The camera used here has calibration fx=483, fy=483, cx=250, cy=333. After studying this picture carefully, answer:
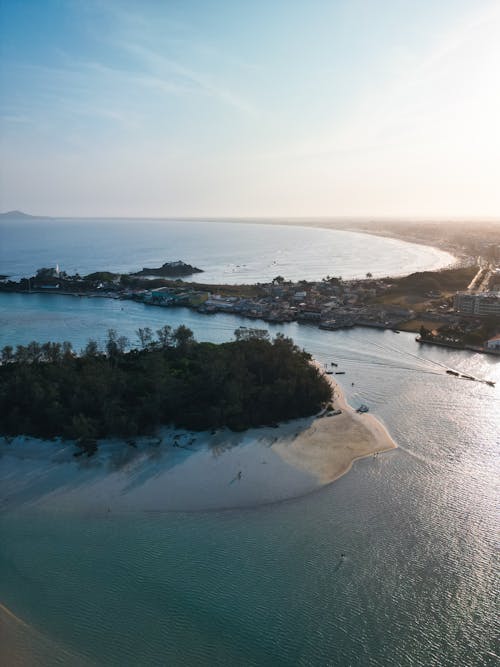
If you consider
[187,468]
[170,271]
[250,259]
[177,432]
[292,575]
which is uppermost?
[250,259]

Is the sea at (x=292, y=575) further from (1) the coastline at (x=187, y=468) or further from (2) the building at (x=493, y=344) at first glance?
(2) the building at (x=493, y=344)

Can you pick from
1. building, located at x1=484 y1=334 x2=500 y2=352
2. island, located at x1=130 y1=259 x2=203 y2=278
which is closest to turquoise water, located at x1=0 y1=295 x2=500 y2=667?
building, located at x1=484 y1=334 x2=500 y2=352

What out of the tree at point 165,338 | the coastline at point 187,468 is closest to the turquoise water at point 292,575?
the coastline at point 187,468

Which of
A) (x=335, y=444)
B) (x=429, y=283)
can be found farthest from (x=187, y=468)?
(x=429, y=283)

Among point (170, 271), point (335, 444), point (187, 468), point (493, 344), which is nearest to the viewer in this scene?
point (187, 468)

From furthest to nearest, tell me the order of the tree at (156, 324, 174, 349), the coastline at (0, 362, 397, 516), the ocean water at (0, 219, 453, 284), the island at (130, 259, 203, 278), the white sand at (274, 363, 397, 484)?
1. the ocean water at (0, 219, 453, 284)
2. the island at (130, 259, 203, 278)
3. the tree at (156, 324, 174, 349)
4. the white sand at (274, 363, 397, 484)
5. the coastline at (0, 362, 397, 516)

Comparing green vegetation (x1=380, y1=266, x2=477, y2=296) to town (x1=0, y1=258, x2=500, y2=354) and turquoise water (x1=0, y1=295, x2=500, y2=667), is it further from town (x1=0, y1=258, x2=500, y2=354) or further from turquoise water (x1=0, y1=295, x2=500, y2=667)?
turquoise water (x1=0, y1=295, x2=500, y2=667)

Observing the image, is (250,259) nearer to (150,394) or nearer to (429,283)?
(429,283)
